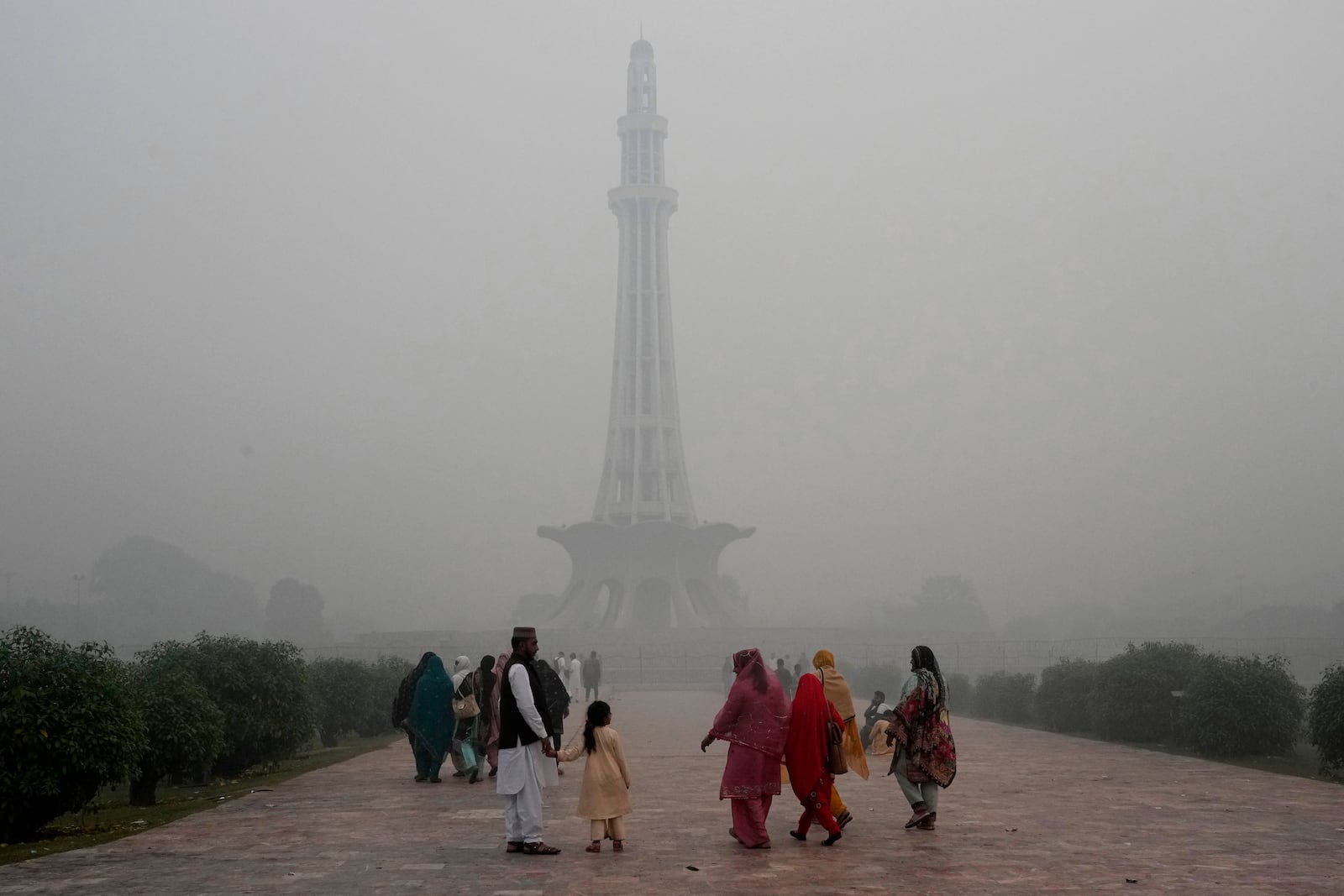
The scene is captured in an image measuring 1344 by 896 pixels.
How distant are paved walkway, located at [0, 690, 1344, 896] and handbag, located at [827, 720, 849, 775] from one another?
16.5 inches

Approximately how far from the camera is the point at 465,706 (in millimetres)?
9883

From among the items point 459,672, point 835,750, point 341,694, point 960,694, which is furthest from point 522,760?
point 960,694

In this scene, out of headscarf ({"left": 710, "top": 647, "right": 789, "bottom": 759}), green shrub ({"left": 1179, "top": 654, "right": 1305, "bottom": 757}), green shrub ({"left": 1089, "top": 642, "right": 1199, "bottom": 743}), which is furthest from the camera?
green shrub ({"left": 1089, "top": 642, "right": 1199, "bottom": 743})

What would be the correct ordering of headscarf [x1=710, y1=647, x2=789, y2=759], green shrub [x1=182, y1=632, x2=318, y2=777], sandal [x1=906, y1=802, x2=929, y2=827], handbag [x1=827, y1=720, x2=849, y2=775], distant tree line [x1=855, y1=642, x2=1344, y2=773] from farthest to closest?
green shrub [x1=182, y1=632, x2=318, y2=777]
distant tree line [x1=855, y1=642, x2=1344, y2=773]
sandal [x1=906, y1=802, x2=929, y2=827]
handbag [x1=827, y1=720, x2=849, y2=775]
headscarf [x1=710, y1=647, x2=789, y2=759]

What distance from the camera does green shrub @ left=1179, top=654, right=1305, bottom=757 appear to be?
1195cm

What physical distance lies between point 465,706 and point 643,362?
42.3 metres

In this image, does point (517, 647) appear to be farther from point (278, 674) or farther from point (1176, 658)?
point (1176, 658)

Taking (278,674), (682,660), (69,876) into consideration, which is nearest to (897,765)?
(69,876)

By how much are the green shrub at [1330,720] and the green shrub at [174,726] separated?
30.3 ft

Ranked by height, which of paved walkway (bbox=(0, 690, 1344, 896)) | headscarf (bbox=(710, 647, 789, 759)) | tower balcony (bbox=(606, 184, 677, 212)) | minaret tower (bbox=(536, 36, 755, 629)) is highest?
tower balcony (bbox=(606, 184, 677, 212))

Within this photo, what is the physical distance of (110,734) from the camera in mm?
7992

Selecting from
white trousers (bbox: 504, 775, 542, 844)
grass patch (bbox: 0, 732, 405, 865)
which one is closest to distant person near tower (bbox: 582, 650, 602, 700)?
grass patch (bbox: 0, 732, 405, 865)

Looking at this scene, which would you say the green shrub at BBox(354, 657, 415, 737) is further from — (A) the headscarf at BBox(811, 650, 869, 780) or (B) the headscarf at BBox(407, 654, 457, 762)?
(A) the headscarf at BBox(811, 650, 869, 780)

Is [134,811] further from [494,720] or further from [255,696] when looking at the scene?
[494,720]
